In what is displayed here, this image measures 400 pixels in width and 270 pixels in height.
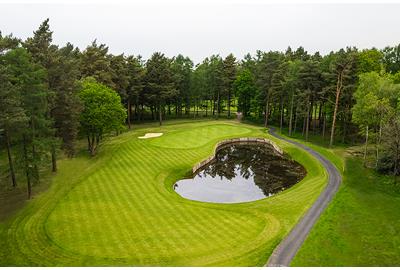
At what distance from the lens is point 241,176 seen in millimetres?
50594

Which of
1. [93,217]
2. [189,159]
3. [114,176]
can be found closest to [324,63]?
[189,159]

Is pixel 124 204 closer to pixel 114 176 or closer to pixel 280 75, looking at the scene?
pixel 114 176

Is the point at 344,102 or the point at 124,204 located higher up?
the point at 344,102

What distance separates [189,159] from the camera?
5238 centimetres

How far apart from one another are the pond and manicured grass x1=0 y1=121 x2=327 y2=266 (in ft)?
8.28

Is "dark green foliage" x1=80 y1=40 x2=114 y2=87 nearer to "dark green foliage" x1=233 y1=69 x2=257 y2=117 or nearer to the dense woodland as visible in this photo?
the dense woodland

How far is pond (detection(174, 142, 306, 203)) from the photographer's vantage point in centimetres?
4209

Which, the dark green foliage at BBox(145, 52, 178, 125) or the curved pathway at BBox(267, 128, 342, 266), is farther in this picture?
the dark green foliage at BBox(145, 52, 178, 125)

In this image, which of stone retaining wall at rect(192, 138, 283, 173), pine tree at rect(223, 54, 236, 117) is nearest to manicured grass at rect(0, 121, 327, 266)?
stone retaining wall at rect(192, 138, 283, 173)

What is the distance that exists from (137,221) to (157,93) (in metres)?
53.2

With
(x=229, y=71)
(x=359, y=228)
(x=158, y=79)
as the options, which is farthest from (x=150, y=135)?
(x=359, y=228)

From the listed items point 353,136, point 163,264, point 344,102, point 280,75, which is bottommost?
point 163,264

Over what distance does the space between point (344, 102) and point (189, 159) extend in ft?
109

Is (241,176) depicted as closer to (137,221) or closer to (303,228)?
(303,228)
